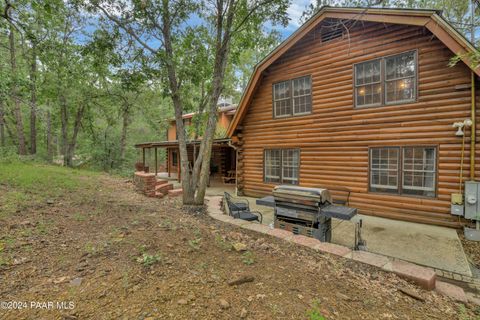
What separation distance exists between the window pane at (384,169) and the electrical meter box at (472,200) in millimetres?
1568

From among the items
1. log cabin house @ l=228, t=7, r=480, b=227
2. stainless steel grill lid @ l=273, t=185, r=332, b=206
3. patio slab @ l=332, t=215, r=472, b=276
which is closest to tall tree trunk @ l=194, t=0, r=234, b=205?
stainless steel grill lid @ l=273, t=185, r=332, b=206

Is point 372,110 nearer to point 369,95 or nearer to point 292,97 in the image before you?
point 369,95

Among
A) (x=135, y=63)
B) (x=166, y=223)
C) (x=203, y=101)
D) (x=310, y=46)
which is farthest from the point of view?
(x=203, y=101)

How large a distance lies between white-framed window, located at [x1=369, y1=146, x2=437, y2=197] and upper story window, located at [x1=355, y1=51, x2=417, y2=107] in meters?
1.48

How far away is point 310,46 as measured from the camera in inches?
333

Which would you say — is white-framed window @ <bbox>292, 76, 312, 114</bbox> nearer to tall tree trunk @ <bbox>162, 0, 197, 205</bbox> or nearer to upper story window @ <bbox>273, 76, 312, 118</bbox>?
upper story window @ <bbox>273, 76, 312, 118</bbox>

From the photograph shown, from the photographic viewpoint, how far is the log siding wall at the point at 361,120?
20.2ft

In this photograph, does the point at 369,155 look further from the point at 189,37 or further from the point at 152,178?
the point at 152,178

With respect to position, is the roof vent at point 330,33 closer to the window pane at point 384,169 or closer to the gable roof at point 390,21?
the gable roof at point 390,21

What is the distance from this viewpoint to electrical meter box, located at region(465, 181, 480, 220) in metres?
5.59

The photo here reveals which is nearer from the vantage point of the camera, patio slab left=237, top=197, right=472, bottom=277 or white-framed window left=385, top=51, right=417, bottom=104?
patio slab left=237, top=197, right=472, bottom=277

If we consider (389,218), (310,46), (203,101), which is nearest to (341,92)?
(310,46)

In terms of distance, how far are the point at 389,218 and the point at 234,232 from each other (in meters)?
5.32

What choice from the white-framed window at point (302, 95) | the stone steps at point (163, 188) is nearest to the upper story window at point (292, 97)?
the white-framed window at point (302, 95)
